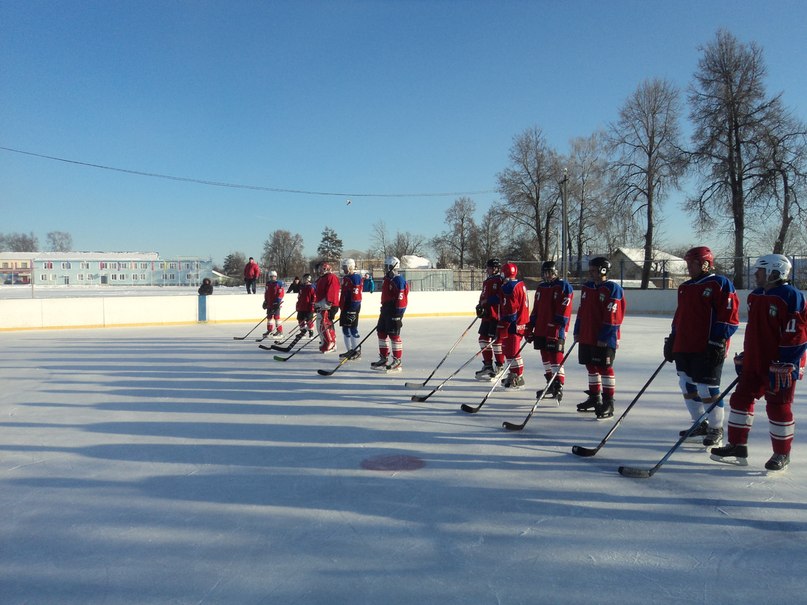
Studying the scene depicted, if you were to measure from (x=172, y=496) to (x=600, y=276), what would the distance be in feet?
12.5

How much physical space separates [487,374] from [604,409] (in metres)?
2.15

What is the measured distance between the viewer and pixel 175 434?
14.8ft

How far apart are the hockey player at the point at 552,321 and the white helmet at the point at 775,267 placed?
2.05 meters

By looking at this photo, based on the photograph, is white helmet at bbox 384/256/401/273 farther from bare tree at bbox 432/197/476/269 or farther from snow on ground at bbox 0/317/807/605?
bare tree at bbox 432/197/476/269

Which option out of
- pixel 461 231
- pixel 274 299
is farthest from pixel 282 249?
pixel 274 299

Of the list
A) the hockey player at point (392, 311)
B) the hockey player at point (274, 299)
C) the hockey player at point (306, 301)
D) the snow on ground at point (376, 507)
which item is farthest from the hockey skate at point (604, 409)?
the hockey player at point (274, 299)

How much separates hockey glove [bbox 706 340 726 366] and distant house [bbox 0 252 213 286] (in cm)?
1665

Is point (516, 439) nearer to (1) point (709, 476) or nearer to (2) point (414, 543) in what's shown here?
(1) point (709, 476)

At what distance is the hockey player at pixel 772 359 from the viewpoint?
3.37 metres

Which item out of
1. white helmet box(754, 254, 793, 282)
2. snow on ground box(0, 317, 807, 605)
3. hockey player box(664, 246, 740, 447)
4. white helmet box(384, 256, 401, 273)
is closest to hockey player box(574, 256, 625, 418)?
snow on ground box(0, 317, 807, 605)

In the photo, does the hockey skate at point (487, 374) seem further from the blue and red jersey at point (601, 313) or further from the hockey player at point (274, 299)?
the hockey player at point (274, 299)

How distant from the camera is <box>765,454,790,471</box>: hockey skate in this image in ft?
11.8

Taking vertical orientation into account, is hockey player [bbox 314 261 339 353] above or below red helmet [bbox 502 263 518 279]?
below

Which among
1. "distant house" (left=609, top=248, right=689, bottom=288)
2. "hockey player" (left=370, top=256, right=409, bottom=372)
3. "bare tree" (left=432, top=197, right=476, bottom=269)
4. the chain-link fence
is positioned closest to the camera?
"hockey player" (left=370, top=256, right=409, bottom=372)
